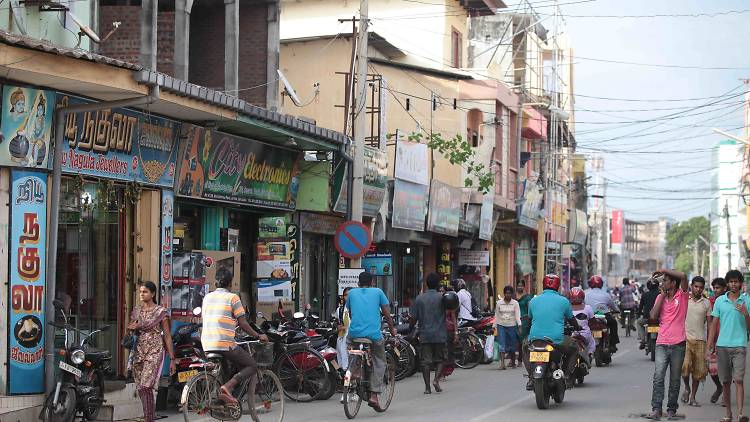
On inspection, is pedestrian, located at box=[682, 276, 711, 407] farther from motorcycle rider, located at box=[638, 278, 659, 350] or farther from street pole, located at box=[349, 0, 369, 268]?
street pole, located at box=[349, 0, 369, 268]

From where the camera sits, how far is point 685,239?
186 meters

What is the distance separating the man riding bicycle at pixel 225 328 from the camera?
12.6 m

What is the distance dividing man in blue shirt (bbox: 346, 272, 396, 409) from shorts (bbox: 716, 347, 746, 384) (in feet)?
13.8

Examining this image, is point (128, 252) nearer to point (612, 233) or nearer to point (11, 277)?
point (11, 277)

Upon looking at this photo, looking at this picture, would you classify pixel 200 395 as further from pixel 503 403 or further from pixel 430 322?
pixel 430 322

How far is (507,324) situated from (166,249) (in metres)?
8.60

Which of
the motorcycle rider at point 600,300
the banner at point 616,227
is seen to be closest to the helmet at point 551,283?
the motorcycle rider at point 600,300

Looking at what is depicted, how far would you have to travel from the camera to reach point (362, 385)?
14.7 meters

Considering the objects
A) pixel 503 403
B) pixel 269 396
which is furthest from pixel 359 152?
pixel 269 396

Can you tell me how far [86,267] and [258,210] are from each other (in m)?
7.07

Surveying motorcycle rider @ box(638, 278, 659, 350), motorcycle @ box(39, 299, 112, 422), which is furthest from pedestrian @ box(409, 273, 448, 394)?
motorcycle rider @ box(638, 278, 659, 350)

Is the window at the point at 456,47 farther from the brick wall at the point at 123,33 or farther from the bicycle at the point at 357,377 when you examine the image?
the bicycle at the point at 357,377

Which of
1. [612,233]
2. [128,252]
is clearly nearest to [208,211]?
[128,252]

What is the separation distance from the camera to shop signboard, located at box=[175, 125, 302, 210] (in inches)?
740
